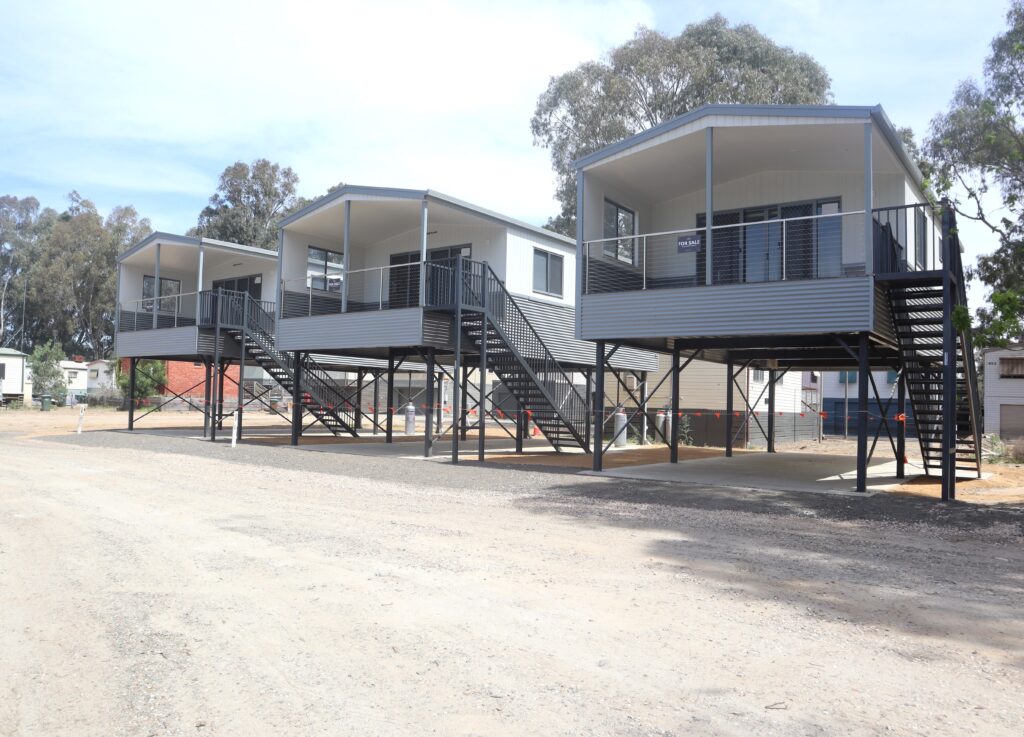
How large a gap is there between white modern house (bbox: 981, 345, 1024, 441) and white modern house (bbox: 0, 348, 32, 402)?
5220 cm

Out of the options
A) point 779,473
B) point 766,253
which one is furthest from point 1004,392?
point 766,253

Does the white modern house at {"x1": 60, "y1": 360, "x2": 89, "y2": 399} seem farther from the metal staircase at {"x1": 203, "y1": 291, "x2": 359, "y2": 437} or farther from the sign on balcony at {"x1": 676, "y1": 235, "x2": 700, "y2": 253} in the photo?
the sign on balcony at {"x1": 676, "y1": 235, "x2": 700, "y2": 253}

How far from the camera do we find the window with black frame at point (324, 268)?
2286cm

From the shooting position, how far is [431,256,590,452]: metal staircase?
18016 mm

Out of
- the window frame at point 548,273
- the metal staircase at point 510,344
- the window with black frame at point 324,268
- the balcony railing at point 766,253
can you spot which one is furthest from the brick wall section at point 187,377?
the balcony railing at point 766,253

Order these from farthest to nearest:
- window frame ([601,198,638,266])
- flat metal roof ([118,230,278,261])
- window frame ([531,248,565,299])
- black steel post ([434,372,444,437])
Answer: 1. flat metal roof ([118,230,278,261])
2. black steel post ([434,372,444,437])
3. window frame ([531,248,565,299])
4. window frame ([601,198,638,266])

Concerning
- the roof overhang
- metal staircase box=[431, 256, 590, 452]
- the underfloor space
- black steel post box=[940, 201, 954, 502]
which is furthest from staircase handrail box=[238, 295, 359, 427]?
black steel post box=[940, 201, 954, 502]

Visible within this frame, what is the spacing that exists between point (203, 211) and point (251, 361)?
38591 mm

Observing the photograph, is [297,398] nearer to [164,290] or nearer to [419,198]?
[419,198]

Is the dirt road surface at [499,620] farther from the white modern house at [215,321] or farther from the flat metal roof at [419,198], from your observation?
the white modern house at [215,321]

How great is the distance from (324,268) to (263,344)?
2.89m

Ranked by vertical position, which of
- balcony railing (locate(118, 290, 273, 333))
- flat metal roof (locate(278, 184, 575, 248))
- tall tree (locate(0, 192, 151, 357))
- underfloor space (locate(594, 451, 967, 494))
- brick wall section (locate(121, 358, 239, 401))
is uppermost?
tall tree (locate(0, 192, 151, 357))

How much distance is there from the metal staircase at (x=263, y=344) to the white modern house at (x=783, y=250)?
10641 mm

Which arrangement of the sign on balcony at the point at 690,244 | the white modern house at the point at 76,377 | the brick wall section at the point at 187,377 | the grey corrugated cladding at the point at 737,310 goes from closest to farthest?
the grey corrugated cladding at the point at 737,310 < the sign on balcony at the point at 690,244 < the brick wall section at the point at 187,377 < the white modern house at the point at 76,377
